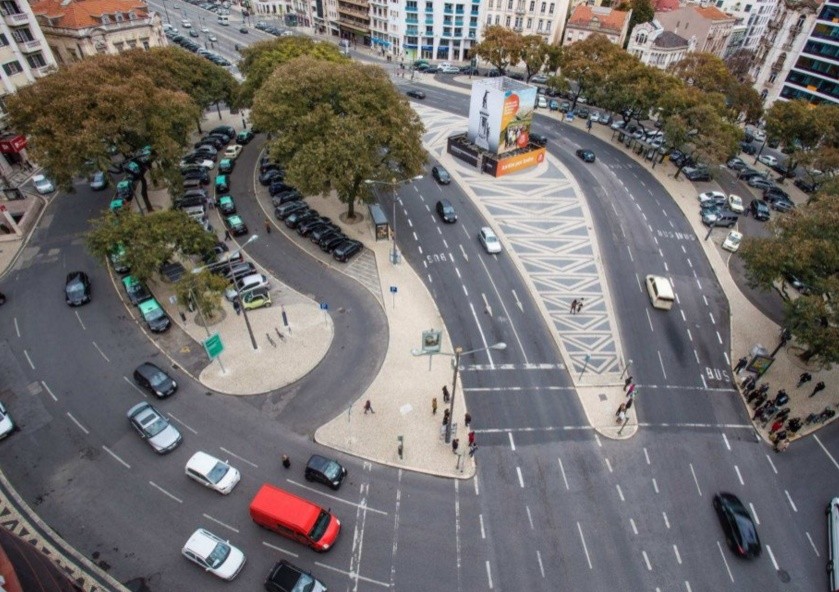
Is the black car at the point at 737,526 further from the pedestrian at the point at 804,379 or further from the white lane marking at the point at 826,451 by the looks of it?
the pedestrian at the point at 804,379

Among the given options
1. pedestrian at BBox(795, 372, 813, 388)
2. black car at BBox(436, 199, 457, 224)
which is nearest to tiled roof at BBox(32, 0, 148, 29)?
black car at BBox(436, 199, 457, 224)

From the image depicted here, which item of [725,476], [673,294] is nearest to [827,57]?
[673,294]

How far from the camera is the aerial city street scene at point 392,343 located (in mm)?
27219

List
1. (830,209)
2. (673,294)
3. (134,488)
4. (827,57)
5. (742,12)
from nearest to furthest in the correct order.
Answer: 1. (134,488)
2. (830,209)
3. (673,294)
4. (827,57)
5. (742,12)

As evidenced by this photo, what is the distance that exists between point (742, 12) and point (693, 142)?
101675mm

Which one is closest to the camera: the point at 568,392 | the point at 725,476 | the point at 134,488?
the point at 134,488

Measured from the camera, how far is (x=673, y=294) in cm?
4603

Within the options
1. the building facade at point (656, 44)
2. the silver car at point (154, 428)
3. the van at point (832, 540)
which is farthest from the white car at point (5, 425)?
the building facade at point (656, 44)

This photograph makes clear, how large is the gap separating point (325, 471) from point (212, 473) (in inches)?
271

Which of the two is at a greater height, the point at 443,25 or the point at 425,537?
the point at 443,25

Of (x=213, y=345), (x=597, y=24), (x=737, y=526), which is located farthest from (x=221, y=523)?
(x=597, y=24)

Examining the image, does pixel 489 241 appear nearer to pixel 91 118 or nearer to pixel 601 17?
pixel 91 118

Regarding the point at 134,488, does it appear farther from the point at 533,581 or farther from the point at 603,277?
Answer: the point at 603,277

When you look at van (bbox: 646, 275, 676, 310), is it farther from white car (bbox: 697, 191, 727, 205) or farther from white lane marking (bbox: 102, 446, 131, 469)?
white lane marking (bbox: 102, 446, 131, 469)
